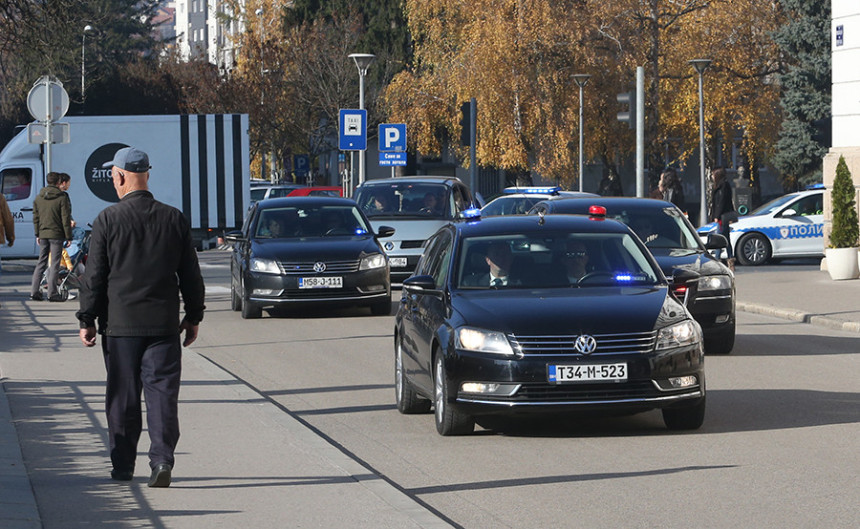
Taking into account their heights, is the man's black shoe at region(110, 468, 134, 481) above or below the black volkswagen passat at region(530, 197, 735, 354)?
below

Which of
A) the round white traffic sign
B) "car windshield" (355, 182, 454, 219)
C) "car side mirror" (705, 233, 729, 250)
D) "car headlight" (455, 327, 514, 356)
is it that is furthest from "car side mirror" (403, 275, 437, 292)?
"car windshield" (355, 182, 454, 219)

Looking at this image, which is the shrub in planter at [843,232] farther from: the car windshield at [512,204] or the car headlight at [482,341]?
the car headlight at [482,341]

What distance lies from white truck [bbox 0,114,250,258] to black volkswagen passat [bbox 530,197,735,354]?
18147mm

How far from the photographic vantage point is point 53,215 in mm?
22734

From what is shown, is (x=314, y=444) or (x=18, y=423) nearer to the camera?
(x=314, y=444)

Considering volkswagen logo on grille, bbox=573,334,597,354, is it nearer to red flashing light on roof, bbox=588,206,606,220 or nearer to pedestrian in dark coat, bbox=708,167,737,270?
red flashing light on roof, bbox=588,206,606,220

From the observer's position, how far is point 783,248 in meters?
32.8

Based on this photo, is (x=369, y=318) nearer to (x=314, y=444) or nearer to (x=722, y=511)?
(x=314, y=444)

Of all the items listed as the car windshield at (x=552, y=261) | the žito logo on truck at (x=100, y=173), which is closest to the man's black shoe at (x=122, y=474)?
the car windshield at (x=552, y=261)

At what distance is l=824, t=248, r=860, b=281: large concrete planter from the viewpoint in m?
25.9

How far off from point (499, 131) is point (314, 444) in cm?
3946

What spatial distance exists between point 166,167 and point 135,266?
1055 inches

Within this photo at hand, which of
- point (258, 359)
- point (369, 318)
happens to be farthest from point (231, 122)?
point (258, 359)

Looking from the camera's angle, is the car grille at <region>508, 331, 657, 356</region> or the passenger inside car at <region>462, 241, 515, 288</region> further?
the passenger inside car at <region>462, 241, 515, 288</region>
